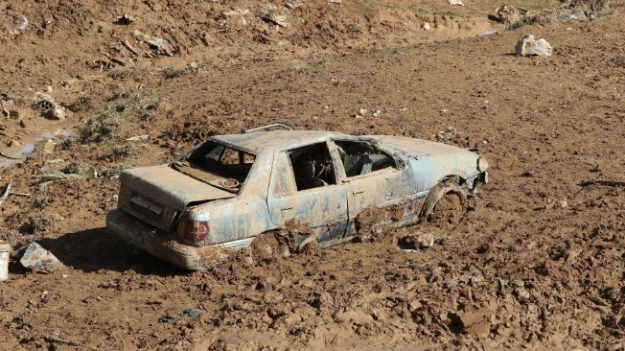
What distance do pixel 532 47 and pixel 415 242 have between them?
1009cm

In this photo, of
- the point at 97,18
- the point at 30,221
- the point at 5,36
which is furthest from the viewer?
the point at 97,18

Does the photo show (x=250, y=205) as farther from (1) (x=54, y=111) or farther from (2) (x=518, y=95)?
(1) (x=54, y=111)

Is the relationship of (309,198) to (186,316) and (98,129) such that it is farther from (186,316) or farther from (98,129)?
(98,129)

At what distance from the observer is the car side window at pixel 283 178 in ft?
25.2

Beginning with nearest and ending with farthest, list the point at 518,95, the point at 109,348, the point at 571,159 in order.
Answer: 1. the point at 109,348
2. the point at 571,159
3. the point at 518,95

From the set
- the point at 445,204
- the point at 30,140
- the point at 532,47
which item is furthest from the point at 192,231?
the point at 532,47

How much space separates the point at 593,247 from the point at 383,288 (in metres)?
2.35

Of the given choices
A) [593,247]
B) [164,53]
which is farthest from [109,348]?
[164,53]

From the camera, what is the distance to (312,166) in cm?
827

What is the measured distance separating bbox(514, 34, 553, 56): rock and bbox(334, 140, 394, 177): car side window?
953 cm

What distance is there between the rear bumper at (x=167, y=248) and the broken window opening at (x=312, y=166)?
1.28m

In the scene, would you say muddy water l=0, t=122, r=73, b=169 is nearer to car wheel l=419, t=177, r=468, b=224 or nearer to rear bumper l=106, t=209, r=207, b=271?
rear bumper l=106, t=209, r=207, b=271

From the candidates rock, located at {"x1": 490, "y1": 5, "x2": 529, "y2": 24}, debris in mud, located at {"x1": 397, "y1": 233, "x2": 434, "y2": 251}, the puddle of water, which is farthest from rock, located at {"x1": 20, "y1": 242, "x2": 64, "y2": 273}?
rock, located at {"x1": 490, "y1": 5, "x2": 529, "y2": 24}

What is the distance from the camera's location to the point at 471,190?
31.3 feet
